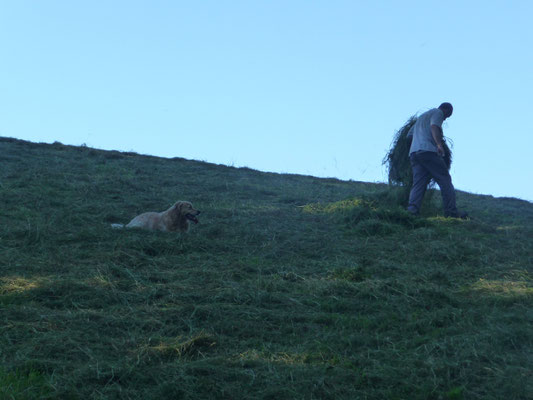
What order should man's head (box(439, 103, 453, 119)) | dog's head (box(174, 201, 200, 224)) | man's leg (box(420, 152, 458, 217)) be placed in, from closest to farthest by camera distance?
dog's head (box(174, 201, 200, 224)) → man's leg (box(420, 152, 458, 217)) → man's head (box(439, 103, 453, 119))

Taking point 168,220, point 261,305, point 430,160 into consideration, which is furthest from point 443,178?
point 261,305

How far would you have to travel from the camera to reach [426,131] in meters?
9.21

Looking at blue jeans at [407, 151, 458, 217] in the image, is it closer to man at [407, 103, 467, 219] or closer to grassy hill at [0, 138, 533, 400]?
man at [407, 103, 467, 219]

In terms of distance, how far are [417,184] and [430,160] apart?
0.42 metres

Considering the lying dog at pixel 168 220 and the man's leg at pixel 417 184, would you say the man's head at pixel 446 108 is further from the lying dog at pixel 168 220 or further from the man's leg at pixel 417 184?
the lying dog at pixel 168 220

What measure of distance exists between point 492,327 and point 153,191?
24.2 feet

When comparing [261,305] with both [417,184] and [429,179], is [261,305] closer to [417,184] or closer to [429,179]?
[417,184]

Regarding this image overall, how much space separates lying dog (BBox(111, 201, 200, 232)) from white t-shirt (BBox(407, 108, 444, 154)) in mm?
3600

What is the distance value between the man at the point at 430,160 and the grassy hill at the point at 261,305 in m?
0.37

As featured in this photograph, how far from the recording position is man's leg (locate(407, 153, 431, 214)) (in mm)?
9219

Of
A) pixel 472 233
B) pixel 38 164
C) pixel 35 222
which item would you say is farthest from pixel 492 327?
pixel 38 164

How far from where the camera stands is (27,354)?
3.64m

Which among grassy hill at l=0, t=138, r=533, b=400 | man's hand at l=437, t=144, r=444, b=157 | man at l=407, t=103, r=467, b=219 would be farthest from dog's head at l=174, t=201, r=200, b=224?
man's hand at l=437, t=144, r=444, b=157

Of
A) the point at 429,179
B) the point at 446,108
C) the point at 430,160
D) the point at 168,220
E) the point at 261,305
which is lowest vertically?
the point at 261,305
